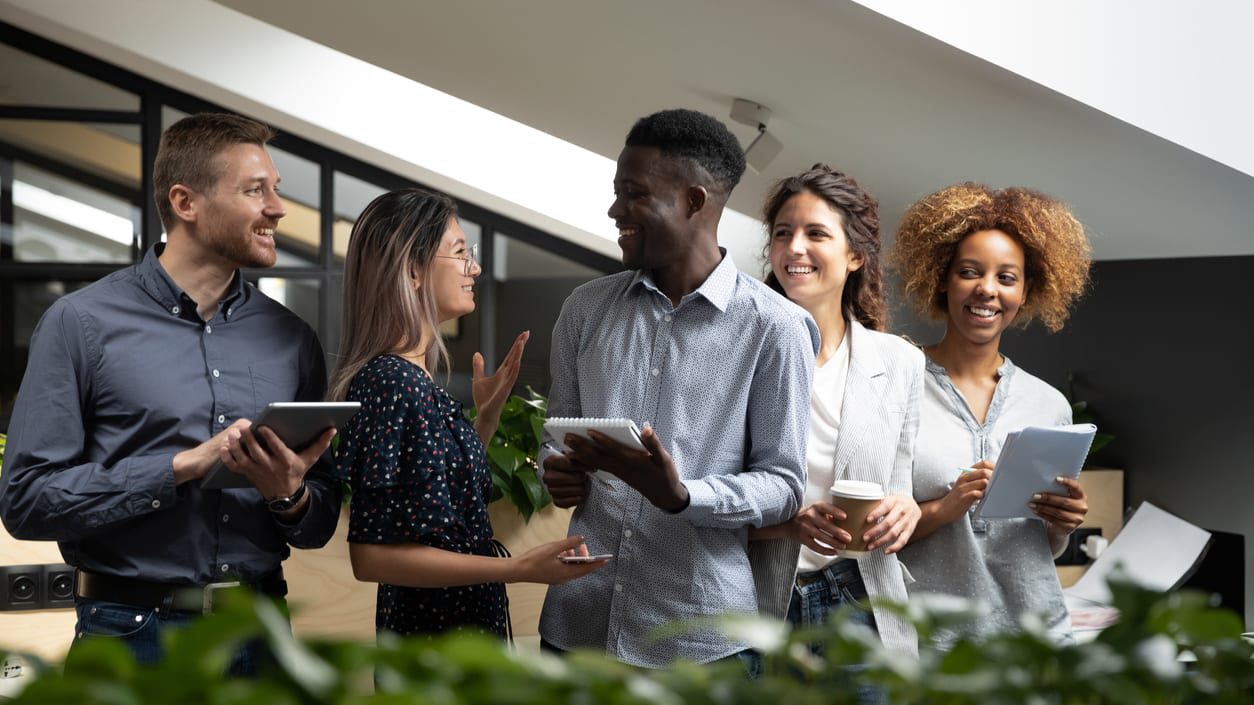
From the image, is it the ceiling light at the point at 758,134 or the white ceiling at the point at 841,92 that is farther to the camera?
the ceiling light at the point at 758,134

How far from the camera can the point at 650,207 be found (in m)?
1.83

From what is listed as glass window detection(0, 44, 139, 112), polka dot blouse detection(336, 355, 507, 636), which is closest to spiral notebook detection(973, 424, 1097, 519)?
polka dot blouse detection(336, 355, 507, 636)

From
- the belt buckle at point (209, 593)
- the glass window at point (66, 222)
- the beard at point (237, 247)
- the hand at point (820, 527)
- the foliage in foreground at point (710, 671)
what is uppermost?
the glass window at point (66, 222)

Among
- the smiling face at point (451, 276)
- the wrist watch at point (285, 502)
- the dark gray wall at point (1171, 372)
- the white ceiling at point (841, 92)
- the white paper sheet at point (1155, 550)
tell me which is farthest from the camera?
the dark gray wall at point (1171, 372)

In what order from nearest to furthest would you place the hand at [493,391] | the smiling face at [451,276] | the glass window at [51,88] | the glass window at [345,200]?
1. the smiling face at [451,276]
2. the hand at [493,391]
3. the glass window at [51,88]
4. the glass window at [345,200]

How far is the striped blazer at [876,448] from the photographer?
197cm

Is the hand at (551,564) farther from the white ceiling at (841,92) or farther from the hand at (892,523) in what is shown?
the white ceiling at (841,92)

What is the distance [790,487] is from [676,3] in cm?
167

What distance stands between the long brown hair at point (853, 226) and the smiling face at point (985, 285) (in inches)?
5.9

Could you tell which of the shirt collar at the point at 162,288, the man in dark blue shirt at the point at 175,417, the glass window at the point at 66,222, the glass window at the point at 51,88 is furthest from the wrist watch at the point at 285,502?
the glass window at the point at 51,88

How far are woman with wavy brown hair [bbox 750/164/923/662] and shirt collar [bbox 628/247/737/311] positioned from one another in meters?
0.27

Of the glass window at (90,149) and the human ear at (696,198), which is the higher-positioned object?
the glass window at (90,149)

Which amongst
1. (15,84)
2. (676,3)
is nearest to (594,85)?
(676,3)

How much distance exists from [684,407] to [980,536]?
72 cm
